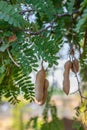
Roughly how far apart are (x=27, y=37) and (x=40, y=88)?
0.28ft

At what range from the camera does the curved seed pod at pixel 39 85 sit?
650 mm

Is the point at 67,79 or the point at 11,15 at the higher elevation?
the point at 11,15

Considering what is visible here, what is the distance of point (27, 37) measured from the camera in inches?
25.4

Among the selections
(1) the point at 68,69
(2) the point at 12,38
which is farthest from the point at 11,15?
(1) the point at 68,69

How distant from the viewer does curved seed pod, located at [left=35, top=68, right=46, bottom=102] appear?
650 mm

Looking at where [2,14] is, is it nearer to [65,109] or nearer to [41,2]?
[41,2]

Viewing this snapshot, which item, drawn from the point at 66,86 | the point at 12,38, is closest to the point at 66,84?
the point at 66,86

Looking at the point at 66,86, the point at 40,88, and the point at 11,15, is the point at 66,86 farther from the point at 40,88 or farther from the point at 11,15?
the point at 11,15

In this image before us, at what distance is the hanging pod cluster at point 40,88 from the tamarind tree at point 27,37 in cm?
2

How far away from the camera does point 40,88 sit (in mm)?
657

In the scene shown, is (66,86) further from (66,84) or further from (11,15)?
(11,15)

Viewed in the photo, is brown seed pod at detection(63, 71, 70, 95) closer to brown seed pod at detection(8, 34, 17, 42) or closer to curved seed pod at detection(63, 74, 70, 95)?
curved seed pod at detection(63, 74, 70, 95)

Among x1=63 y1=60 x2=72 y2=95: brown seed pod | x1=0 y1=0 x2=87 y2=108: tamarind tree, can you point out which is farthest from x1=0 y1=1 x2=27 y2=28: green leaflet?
x1=63 y1=60 x2=72 y2=95: brown seed pod

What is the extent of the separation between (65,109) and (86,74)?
4.17m
